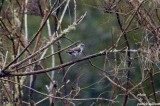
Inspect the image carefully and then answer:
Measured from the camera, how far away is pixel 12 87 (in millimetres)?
2859

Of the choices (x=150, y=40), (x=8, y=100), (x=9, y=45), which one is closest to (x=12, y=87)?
(x=8, y=100)

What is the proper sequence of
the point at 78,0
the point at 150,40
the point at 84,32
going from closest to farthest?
1. the point at 150,40
2. the point at 78,0
3. the point at 84,32

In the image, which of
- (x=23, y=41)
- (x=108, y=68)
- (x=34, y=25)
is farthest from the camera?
(x=34, y=25)

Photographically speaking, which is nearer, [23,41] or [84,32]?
[23,41]

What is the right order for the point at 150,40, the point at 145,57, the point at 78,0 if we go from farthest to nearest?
the point at 78,0 < the point at 150,40 < the point at 145,57

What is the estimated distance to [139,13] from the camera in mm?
2846

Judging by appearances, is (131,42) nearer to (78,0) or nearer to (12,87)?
(78,0)

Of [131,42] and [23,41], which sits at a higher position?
[23,41]

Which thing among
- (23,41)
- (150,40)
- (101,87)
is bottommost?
(101,87)

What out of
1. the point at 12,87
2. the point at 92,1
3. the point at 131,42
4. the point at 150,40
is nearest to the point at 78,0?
the point at 92,1

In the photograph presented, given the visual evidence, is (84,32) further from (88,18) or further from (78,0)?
(78,0)

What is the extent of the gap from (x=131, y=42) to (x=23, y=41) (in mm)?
977

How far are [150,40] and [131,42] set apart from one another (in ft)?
1.19

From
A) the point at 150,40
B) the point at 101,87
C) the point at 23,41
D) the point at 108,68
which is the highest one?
the point at 23,41
